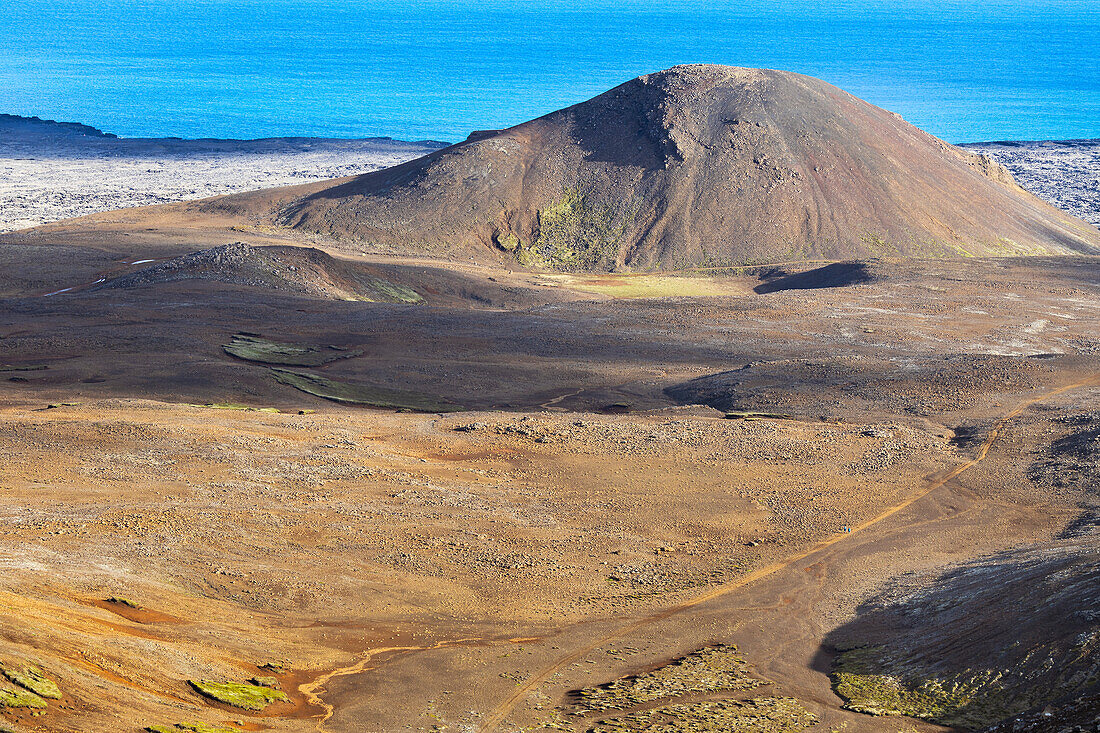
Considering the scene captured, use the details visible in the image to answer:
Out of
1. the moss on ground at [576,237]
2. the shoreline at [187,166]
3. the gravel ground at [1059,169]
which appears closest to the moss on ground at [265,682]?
the moss on ground at [576,237]

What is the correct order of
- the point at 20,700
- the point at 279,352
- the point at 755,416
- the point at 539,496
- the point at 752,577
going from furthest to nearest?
1. the point at 279,352
2. the point at 755,416
3. the point at 539,496
4. the point at 752,577
5. the point at 20,700

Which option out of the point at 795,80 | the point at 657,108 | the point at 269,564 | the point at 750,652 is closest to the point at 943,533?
the point at 750,652

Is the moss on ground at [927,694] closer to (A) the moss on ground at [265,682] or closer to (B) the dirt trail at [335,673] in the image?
(B) the dirt trail at [335,673]

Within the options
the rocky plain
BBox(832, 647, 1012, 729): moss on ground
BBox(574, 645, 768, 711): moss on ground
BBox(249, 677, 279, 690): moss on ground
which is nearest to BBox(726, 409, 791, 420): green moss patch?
the rocky plain

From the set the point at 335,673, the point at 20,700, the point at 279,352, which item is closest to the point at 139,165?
the point at 279,352

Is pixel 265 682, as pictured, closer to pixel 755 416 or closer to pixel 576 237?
pixel 755 416

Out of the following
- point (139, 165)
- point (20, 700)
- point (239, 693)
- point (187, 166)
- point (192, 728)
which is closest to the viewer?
point (20, 700)
